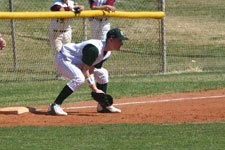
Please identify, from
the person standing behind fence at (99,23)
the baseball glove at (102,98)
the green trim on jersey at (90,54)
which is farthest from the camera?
the person standing behind fence at (99,23)

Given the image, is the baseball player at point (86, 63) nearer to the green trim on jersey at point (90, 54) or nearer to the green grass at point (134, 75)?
the green trim on jersey at point (90, 54)

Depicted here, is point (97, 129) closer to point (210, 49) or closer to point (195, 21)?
point (210, 49)

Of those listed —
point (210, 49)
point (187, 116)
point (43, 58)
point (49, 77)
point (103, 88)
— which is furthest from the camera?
point (210, 49)

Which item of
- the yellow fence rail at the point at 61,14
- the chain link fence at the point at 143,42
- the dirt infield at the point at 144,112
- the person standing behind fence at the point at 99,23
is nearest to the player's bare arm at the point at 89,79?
the dirt infield at the point at 144,112

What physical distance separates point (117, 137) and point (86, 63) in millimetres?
1711

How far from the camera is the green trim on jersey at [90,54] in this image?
8.34 m

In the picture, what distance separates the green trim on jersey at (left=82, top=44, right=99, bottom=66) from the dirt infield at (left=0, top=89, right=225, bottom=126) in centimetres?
88

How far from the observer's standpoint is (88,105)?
400 inches

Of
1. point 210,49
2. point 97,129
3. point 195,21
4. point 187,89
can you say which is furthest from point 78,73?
point 195,21

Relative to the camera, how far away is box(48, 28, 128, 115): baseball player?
847 centimetres

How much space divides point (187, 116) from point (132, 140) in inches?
78.3

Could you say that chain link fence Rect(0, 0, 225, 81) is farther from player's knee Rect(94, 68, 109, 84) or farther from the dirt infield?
player's knee Rect(94, 68, 109, 84)

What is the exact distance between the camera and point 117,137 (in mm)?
7102

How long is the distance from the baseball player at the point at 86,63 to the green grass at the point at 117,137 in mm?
1023
